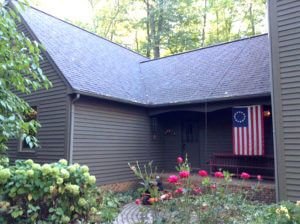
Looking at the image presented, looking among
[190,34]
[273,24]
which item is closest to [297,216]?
[273,24]

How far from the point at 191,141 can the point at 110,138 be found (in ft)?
11.2

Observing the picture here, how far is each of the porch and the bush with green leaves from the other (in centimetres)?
615

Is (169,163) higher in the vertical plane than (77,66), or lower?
lower

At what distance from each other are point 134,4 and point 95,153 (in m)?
20.1

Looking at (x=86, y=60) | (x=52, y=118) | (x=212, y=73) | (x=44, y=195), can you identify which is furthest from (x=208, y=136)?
(x=44, y=195)

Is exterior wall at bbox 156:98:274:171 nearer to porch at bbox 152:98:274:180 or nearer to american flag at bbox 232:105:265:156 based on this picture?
porch at bbox 152:98:274:180

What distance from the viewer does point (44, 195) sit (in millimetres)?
3023

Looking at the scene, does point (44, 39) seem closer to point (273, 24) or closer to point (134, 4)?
point (273, 24)

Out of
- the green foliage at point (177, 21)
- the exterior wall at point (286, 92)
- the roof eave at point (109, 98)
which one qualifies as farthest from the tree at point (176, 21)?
the exterior wall at point (286, 92)

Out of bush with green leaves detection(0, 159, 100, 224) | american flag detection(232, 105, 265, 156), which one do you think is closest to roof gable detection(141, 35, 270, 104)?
american flag detection(232, 105, 265, 156)

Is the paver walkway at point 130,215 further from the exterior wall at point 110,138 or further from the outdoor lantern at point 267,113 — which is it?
the outdoor lantern at point 267,113

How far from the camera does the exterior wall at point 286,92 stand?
17.1 ft

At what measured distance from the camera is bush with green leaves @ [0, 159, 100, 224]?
9.56ft

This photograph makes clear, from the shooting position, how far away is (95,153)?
7887mm
